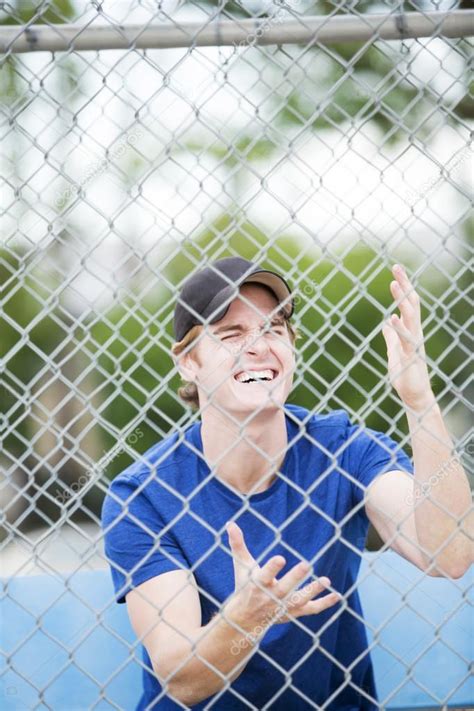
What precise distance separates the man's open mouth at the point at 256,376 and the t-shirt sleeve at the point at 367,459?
24 cm

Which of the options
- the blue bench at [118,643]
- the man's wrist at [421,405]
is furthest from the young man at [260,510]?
the blue bench at [118,643]

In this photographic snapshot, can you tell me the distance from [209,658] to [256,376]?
0.63m

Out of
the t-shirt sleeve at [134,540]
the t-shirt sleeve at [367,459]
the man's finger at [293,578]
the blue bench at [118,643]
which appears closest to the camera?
the man's finger at [293,578]

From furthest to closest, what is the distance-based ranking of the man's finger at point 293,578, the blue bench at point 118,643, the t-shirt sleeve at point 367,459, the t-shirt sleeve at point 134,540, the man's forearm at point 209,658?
the blue bench at point 118,643 < the t-shirt sleeve at point 367,459 < the t-shirt sleeve at point 134,540 < the man's forearm at point 209,658 < the man's finger at point 293,578

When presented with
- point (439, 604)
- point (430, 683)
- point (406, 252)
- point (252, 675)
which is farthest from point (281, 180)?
point (252, 675)

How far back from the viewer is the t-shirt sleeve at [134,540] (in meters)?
1.89

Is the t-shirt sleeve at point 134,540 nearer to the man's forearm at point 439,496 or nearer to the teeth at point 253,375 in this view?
the teeth at point 253,375

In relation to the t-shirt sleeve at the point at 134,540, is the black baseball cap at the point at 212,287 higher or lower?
higher

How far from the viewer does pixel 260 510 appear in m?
2.00

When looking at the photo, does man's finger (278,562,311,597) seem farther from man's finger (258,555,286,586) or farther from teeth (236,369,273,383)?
teeth (236,369,273,383)

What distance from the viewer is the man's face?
1.97m

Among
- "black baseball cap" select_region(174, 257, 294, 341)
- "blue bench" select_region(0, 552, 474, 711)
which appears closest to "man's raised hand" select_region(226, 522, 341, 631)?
"black baseball cap" select_region(174, 257, 294, 341)

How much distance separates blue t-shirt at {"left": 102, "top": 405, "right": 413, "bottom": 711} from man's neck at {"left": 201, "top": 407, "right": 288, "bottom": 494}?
0.12 feet

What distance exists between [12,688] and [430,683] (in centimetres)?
125
